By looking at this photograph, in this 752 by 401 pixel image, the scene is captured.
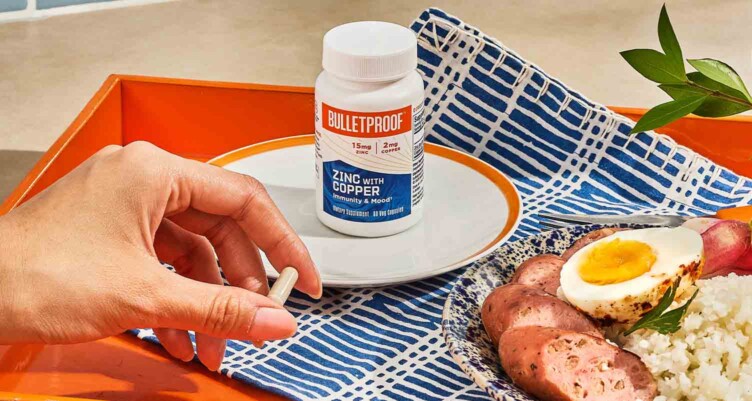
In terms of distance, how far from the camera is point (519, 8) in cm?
304

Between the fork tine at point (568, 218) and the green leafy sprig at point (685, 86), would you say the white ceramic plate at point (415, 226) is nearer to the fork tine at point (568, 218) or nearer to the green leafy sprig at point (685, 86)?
the fork tine at point (568, 218)

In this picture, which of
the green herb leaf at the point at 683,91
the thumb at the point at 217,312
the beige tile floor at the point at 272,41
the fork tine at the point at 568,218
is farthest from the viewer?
the beige tile floor at the point at 272,41

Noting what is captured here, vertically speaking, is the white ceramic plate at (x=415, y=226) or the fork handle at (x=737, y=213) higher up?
the fork handle at (x=737, y=213)

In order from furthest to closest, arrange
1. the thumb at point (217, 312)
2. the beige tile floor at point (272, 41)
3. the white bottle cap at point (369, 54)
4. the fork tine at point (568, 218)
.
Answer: the beige tile floor at point (272, 41)
the fork tine at point (568, 218)
the white bottle cap at point (369, 54)
the thumb at point (217, 312)

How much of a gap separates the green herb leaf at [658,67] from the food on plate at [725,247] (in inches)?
5.8

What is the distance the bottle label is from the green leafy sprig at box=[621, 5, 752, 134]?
24 cm

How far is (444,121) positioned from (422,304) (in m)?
0.37

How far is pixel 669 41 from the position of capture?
71 centimetres

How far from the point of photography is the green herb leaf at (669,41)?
0.70 meters

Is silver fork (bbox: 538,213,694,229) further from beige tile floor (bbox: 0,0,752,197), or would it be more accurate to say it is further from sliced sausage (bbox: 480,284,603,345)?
beige tile floor (bbox: 0,0,752,197)

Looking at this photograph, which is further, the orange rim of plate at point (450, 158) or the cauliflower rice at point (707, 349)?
the orange rim of plate at point (450, 158)

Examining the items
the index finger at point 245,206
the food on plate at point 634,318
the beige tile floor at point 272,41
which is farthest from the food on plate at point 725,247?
the beige tile floor at point 272,41

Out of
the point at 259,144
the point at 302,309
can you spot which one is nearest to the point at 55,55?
the point at 259,144

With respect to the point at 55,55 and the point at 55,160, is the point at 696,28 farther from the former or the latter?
the point at 55,160
